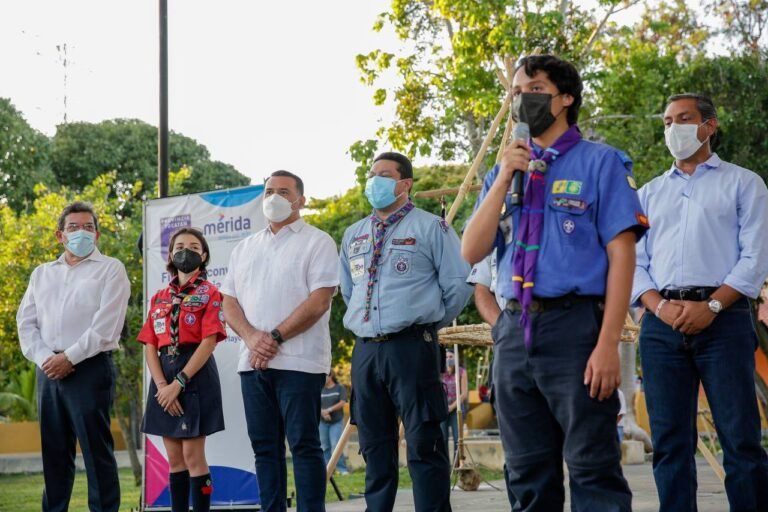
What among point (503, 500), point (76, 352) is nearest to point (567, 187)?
point (76, 352)

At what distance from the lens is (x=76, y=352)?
281 inches

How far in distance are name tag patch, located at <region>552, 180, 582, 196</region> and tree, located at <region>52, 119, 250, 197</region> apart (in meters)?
33.1

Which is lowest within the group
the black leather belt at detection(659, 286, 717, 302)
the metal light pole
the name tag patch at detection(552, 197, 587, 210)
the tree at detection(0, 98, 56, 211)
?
the black leather belt at detection(659, 286, 717, 302)

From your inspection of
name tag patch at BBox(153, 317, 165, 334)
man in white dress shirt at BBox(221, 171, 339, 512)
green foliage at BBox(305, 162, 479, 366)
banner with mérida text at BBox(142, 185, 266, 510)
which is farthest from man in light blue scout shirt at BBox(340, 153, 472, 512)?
green foliage at BBox(305, 162, 479, 366)

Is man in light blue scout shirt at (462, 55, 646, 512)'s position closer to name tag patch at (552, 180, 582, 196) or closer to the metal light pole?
name tag patch at (552, 180, 582, 196)

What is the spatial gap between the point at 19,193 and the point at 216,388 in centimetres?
2691

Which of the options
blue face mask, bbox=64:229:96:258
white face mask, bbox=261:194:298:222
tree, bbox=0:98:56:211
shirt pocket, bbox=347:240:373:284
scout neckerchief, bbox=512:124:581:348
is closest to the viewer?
scout neckerchief, bbox=512:124:581:348

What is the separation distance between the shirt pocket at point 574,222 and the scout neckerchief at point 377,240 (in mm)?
2164

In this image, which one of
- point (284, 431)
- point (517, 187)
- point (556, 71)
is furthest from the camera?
point (284, 431)

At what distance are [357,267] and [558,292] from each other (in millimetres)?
2455

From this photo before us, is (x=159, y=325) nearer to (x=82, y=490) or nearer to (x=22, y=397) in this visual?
(x=82, y=490)

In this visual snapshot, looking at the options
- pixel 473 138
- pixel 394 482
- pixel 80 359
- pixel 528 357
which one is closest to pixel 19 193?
pixel 473 138

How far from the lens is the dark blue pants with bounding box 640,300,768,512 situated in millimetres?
5055

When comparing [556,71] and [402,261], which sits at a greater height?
[556,71]
